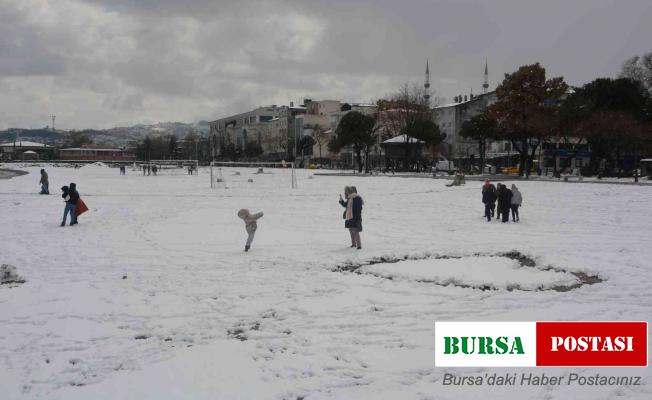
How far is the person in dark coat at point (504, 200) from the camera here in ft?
64.8

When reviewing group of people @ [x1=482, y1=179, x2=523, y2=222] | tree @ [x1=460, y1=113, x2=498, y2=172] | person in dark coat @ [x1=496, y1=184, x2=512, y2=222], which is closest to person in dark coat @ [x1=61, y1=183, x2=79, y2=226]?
group of people @ [x1=482, y1=179, x2=523, y2=222]

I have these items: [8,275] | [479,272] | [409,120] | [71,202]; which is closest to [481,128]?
[409,120]

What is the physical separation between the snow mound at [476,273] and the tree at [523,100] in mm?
42456

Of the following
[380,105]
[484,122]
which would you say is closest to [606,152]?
[484,122]

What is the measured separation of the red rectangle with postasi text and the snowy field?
0.85 ft

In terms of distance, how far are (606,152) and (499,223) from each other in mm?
42843

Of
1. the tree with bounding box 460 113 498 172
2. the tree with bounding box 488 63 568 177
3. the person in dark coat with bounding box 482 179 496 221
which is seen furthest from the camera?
the tree with bounding box 460 113 498 172

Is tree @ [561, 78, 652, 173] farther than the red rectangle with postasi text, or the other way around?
tree @ [561, 78, 652, 173]

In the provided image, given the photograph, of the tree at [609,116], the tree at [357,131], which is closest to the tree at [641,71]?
the tree at [609,116]

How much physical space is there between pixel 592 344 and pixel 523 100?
165 ft

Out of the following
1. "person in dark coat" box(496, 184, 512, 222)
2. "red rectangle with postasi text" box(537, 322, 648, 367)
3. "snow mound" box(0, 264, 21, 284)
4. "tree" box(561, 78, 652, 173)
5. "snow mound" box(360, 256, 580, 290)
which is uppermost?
"tree" box(561, 78, 652, 173)

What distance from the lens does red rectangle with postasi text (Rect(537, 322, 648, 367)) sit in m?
6.38

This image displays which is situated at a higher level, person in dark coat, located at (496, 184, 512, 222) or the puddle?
person in dark coat, located at (496, 184, 512, 222)

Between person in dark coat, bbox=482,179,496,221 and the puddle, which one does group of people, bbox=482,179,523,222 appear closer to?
person in dark coat, bbox=482,179,496,221
